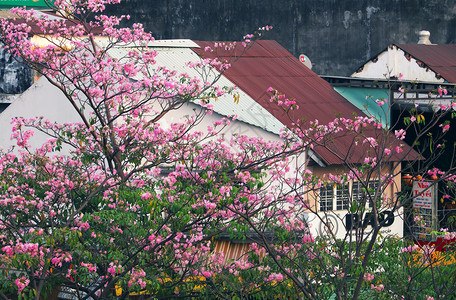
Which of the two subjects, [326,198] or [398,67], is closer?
[326,198]

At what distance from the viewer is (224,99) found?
20.3m

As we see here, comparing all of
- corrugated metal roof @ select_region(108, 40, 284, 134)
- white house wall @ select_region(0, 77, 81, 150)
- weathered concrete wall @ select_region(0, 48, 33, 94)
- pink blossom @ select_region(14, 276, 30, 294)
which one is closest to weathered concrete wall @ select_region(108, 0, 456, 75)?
corrugated metal roof @ select_region(108, 40, 284, 134)

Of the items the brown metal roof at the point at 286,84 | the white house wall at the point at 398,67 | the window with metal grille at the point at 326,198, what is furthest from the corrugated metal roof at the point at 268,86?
the white house wall at the point at 398,67

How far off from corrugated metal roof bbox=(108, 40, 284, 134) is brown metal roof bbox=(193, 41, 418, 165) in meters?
0.28

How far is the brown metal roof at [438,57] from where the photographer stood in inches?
1008

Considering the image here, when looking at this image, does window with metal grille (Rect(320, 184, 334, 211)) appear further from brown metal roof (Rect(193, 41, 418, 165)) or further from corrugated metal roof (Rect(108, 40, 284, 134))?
corrugated metal roof (Rect(108, 40, 284, 134))

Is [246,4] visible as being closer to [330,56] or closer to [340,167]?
[330,56]

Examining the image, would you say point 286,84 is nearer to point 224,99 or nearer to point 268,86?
point 268,86

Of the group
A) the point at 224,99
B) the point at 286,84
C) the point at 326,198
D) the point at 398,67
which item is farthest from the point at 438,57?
the point at 224,99

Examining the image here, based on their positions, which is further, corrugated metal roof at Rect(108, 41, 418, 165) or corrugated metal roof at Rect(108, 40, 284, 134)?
corrugated metal roof at Rect(108, 41, 418, 165)

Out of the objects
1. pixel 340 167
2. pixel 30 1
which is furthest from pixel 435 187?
pixel 30 1

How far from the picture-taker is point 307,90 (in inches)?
912

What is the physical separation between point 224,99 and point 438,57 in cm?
947

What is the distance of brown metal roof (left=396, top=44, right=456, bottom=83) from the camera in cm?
2561
